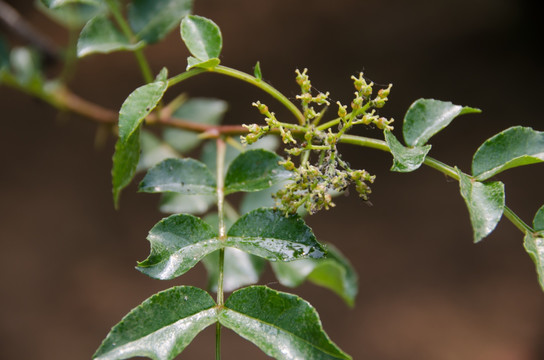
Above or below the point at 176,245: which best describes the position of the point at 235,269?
above

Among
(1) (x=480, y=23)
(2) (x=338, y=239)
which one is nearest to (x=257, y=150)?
(2) (x=338, y=239)

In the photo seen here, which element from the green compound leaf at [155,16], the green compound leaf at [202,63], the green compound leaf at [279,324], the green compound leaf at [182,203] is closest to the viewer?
the green compound leaf at [279,324]

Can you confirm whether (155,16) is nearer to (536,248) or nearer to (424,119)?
(424,119)

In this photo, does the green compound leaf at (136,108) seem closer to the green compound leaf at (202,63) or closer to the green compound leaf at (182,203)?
the green compound leaf at (202,63)

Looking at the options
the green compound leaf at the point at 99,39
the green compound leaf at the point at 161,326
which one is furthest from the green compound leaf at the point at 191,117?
the green compound leaf at the point at 161,326

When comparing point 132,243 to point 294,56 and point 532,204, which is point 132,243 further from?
point 532,204

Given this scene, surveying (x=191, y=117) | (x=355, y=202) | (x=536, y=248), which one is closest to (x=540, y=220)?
(x=536, y=248)

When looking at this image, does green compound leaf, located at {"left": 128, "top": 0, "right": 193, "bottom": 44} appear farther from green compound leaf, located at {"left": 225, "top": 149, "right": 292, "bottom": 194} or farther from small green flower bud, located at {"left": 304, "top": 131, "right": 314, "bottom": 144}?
small green flower bud, located at {"left": 304, "top": 131, "right": 314, "bottom": 144}
